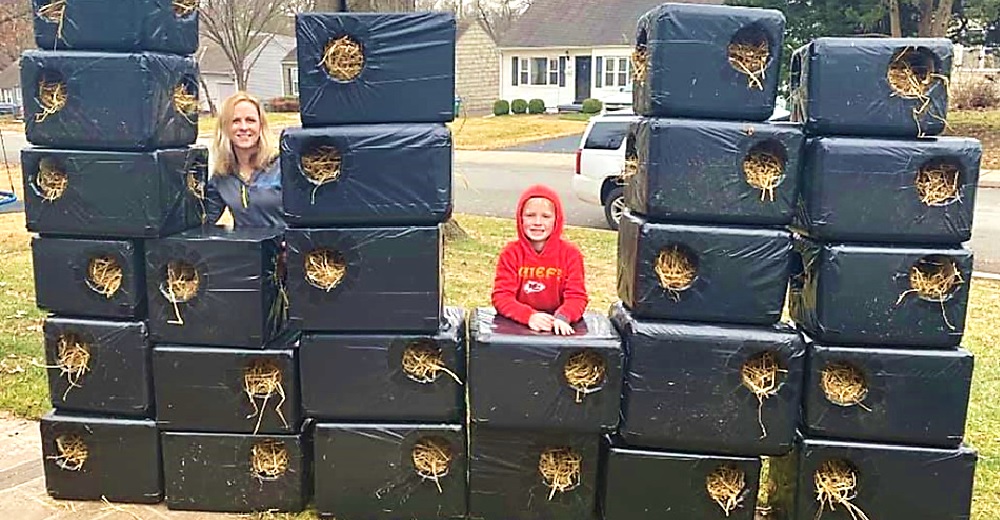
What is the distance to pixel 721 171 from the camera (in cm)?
338

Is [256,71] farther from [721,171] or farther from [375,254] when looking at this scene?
[721,171]

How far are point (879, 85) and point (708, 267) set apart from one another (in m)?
0.90

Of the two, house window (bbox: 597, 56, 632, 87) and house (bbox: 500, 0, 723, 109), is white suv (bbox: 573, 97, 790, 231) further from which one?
house window (bbox: 597, 56, 632, 87)

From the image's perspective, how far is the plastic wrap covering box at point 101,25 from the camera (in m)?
3.58

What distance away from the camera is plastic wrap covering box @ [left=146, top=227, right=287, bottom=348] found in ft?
12.0

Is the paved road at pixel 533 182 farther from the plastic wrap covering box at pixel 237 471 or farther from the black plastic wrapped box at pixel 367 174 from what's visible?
the plastic wrap covering box at pixel 237 471

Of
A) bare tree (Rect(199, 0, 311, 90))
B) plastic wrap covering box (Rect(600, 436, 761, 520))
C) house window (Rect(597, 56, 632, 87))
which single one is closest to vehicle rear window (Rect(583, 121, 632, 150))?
plastic wrap covering box (Rect(600, 436, 761, 520))

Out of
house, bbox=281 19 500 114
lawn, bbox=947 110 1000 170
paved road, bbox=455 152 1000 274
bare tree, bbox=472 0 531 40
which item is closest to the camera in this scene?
paved road, bbox=455 152 1000 274

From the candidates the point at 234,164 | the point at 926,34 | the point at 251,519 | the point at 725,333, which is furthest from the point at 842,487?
the point at 926,34

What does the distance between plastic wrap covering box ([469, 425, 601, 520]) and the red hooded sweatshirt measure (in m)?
0.53

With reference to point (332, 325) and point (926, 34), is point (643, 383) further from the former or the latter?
point (926, 34)

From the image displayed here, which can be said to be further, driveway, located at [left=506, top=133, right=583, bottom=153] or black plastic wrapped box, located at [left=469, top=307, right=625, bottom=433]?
driveway, located at [left=506, top=133, right=583, bottom=153]

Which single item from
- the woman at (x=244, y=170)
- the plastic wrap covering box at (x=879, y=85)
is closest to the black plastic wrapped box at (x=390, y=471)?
the woman at (x=244, y=170)

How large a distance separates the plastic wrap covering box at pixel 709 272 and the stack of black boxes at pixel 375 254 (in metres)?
0.79
